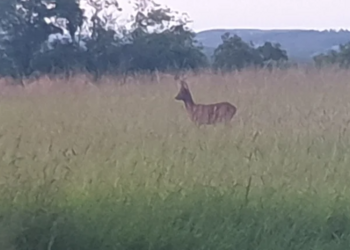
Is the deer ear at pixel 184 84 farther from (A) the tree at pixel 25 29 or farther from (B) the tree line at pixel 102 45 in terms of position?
(A) the tree at pixel 25 29

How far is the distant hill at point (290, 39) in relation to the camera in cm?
866

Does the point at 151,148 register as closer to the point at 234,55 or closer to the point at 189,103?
the point at 189,103

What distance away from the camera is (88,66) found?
311 inches

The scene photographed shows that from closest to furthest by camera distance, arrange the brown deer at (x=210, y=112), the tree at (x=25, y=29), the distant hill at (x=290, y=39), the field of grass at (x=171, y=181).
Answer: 1. the field of grass at (x=171, y=181)
2. the brown deer at (x=210, y=112)
3. the tree at (x=25, y=29)
4. the distant hill at (x=290, y=39)

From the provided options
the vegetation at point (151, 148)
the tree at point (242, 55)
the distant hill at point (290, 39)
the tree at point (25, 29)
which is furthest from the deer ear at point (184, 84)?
the tree at point (25, 29)

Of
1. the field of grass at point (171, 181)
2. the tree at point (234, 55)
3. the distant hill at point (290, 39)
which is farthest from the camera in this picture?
the distant hill at point (290, 39)

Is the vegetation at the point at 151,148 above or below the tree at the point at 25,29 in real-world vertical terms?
below

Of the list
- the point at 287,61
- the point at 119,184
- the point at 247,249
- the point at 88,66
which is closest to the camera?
the point at 247,249

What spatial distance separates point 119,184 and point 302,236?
1.17 metres

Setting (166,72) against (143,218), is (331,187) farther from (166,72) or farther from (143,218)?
(166,72)

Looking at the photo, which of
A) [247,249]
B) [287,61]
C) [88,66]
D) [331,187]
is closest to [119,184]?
[247,249]

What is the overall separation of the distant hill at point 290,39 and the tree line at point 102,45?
0.08m

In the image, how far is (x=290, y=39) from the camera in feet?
29.2

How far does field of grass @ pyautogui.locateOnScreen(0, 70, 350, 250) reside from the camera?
4.75m
